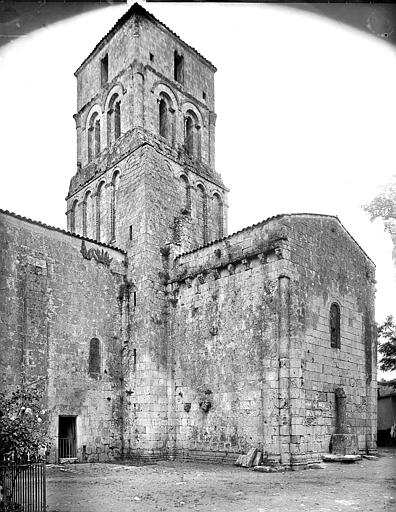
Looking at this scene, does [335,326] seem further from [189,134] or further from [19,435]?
[19,435]

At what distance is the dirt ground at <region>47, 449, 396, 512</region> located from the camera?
11297mm

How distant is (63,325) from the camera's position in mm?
20703

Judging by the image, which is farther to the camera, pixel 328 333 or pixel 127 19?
pixel 127 19

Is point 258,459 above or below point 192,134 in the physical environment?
below

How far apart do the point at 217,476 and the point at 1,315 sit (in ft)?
28.6

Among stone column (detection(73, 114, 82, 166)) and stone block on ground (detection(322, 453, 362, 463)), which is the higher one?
stone column (detection(73, 114, 82, 166))

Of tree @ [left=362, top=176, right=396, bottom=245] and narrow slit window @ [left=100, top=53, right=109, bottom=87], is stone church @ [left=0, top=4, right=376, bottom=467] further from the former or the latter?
tree @ [left=362, top=176, right=396, bottom=245]

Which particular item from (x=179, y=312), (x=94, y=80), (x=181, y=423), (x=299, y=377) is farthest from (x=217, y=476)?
(x=94, y=80)

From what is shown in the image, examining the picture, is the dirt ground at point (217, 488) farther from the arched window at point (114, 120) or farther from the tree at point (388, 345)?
the arched window at point (114, 120)

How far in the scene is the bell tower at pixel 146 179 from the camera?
22.1 meters

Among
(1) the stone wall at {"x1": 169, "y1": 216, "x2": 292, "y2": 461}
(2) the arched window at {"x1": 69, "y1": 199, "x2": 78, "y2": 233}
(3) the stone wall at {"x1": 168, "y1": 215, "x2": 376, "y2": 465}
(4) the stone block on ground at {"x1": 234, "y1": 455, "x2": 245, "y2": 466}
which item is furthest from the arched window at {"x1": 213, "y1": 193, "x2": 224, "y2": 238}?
(4) the stone block on ground at {"x1": 234, "y1": 455, "x2": 245, "y2": 466}

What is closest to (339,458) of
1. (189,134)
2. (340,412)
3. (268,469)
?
(340,412)

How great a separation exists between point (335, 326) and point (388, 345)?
846 centimetres

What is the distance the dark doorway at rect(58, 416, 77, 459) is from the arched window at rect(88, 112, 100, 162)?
518 inches
